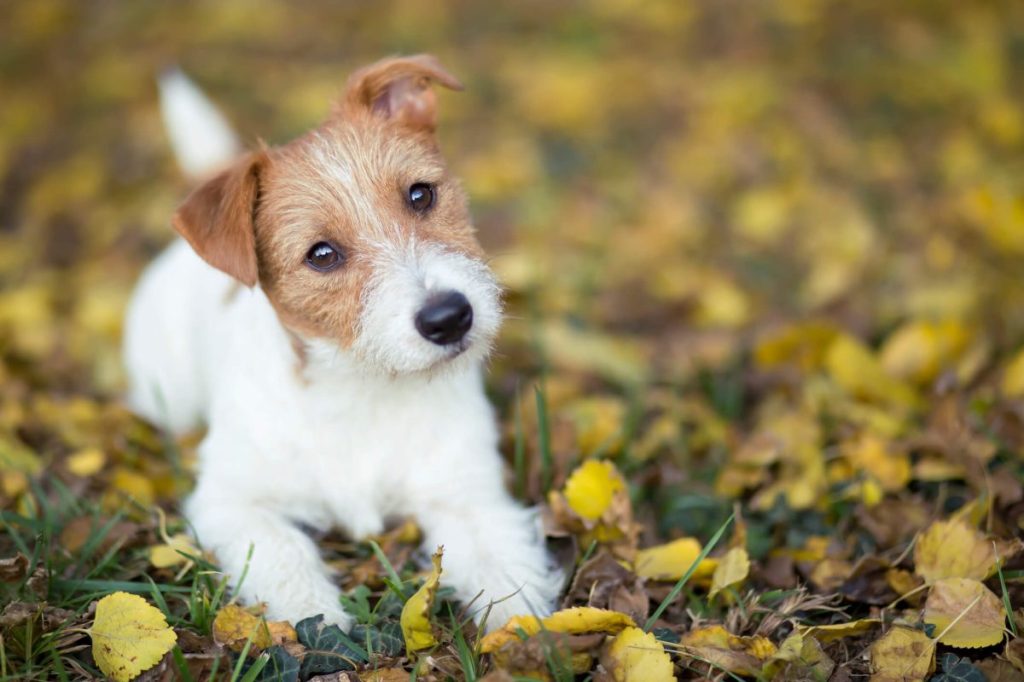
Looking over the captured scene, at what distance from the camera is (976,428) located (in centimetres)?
354

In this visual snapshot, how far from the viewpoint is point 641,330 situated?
4824 millimetres

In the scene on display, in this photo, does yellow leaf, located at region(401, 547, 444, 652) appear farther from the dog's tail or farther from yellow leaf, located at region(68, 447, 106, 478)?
the dog's tail

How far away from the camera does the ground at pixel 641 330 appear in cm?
273

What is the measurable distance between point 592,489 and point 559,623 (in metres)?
0.65

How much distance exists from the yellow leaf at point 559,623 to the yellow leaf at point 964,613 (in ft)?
3.07

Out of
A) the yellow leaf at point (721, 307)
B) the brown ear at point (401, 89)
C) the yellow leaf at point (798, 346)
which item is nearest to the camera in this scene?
the brown ear at point (401, 89)

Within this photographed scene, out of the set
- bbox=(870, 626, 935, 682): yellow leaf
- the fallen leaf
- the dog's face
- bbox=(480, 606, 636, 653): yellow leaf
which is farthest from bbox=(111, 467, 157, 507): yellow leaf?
bbox=(870, 626, 935, 682): yellow leaf

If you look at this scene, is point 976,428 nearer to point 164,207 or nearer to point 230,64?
point 164,207

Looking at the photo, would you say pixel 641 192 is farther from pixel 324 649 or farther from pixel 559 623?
pixel 324 649

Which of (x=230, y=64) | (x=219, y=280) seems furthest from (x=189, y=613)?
(x=230, y=64)

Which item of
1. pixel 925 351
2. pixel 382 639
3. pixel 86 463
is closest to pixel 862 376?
pixel 925 351

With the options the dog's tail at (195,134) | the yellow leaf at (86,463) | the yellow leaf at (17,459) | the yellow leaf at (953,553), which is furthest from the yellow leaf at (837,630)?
the dog's tail at (195,134)

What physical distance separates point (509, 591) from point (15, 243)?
172 inches

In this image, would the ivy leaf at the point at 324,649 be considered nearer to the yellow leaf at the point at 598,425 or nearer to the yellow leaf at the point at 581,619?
the yellow leaf at the point at 581,619
